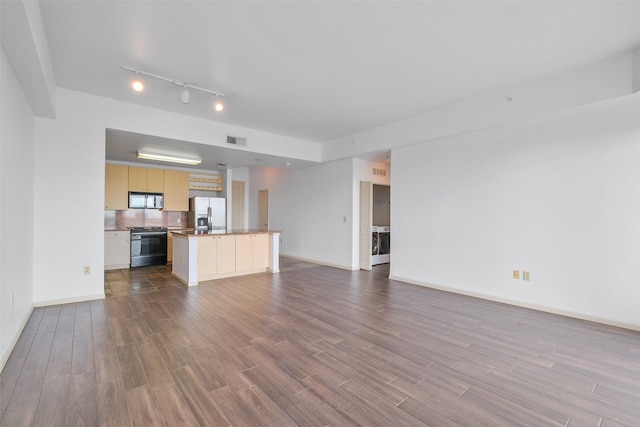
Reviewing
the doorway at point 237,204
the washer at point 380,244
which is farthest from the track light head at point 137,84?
the doorway at point 237,204

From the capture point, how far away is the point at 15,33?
2.08 m

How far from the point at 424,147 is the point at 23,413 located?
5.53 m

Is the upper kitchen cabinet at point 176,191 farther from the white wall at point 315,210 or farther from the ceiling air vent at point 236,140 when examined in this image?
the ceiling air vent at point 236,140

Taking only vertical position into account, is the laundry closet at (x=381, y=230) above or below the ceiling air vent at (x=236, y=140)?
below

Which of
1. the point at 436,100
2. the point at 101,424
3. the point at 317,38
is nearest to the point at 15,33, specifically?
the point at 317,38

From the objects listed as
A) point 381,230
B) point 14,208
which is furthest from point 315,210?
point 14,208

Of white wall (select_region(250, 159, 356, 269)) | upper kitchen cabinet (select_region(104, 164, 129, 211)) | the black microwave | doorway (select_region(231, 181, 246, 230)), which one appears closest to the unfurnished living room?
white wall (select_region(250, 159, 356, 269))

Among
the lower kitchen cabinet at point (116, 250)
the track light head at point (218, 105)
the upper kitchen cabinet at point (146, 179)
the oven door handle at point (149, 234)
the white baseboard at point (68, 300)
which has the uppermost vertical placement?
the track light head at point (218, 105)

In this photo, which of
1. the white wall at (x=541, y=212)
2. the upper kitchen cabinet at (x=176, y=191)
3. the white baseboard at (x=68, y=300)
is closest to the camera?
the white wall at (x=541, y=212)

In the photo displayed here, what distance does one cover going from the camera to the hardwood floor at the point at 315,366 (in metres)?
1.80

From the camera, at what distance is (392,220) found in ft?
18.4

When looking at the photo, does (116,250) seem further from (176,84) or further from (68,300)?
(176,84)

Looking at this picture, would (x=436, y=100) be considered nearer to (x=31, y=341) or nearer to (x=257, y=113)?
(x=257, y=113)

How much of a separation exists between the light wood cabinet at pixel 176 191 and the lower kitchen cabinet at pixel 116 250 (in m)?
1.25
